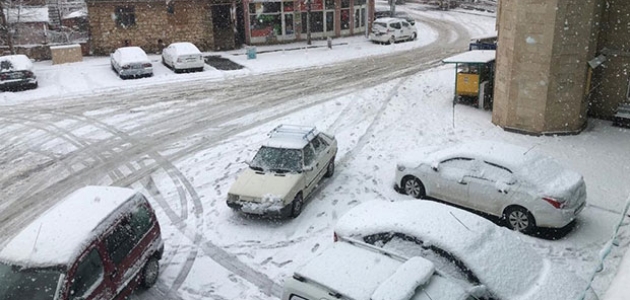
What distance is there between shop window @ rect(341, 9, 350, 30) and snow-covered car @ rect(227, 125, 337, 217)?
26.2 m

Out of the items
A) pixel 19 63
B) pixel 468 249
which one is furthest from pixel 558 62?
pixel 19 63

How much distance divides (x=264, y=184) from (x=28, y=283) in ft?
18.0

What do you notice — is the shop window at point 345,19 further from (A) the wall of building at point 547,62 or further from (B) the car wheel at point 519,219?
(B) the car wheel at point 519,219

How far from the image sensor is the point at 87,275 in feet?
27.0

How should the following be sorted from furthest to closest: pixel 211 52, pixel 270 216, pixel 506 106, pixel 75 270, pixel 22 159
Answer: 1. pixel 211 52
2. pixel 506 106
3. pixel 22 159
4. pixel 270 216
5. pixel 75 270

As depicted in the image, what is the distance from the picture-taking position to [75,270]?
26.3 ft

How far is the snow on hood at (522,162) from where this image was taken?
37.8 feet

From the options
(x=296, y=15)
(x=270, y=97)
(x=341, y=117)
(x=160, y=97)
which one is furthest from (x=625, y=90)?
(x=296, y=15)

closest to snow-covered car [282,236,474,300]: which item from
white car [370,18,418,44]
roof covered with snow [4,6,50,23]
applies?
white car [370,18,418,44]

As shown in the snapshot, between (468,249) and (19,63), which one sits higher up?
(19,63)

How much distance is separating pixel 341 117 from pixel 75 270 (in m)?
13.2

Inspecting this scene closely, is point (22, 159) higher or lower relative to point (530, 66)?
lower

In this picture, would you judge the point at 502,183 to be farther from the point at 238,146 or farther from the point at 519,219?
the point at 238,146

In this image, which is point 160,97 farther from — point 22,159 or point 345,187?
point 345,187
